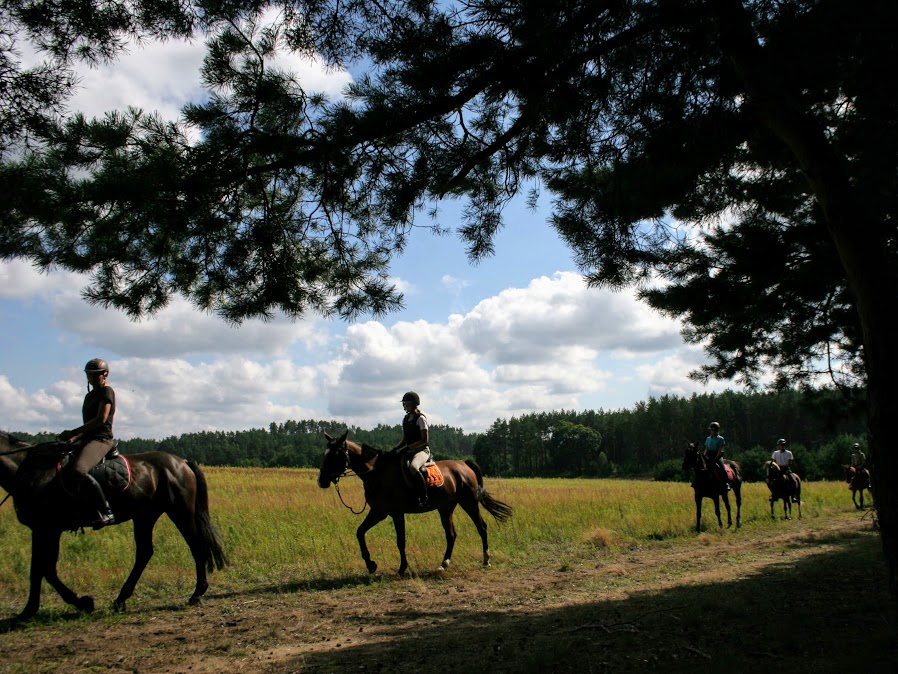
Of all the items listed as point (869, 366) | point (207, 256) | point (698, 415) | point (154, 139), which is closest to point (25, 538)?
point (207, 256)

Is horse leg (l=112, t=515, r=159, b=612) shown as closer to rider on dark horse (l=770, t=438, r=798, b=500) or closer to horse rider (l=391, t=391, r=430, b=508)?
horse rider (l=391, t=391, r=430, b=508)

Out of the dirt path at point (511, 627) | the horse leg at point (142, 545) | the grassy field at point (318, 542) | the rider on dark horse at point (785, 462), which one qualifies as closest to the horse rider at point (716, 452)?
the grassy field at point (318, 542)

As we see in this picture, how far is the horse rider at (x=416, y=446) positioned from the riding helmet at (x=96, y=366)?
12.4 ft

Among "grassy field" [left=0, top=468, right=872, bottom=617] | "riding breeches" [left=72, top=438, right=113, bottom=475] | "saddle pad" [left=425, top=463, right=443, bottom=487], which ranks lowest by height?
"grassy field" [left=0, top=468, right=872, bottom=617]

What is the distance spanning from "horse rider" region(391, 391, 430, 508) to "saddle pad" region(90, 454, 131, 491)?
346 cm

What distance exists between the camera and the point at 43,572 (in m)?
5.84

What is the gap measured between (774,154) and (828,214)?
194 cm

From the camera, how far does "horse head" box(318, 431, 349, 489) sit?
827 centimetres

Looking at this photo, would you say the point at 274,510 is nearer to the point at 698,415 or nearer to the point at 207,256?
the point at 207,256

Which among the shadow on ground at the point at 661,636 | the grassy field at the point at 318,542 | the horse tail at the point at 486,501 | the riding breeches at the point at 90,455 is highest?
the riding breeches at the point at 90,455

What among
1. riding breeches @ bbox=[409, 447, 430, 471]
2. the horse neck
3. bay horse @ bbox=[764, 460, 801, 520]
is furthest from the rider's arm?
bay horse @ bbox=[764, 460, 801, 520]

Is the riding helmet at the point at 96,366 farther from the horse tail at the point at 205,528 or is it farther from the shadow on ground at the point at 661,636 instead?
the shadow on ground at the point at 661,636

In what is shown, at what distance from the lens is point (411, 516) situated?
14.9 meters

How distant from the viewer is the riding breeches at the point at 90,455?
18.9 ft
